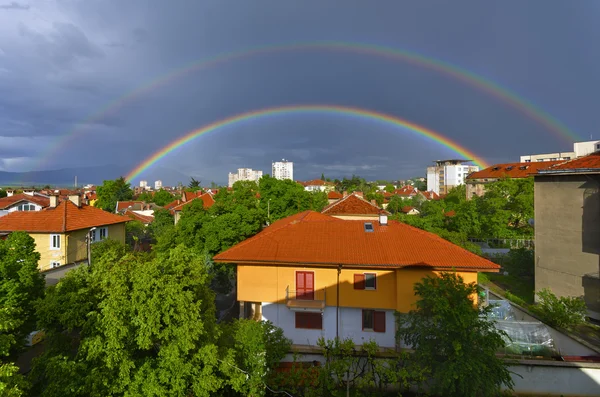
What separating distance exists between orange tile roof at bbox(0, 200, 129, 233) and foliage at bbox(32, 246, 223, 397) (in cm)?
2057

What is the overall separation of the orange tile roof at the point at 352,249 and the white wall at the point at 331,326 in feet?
8.13

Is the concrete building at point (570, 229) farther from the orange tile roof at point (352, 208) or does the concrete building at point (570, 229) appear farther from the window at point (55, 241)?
the window at point (55, 241)

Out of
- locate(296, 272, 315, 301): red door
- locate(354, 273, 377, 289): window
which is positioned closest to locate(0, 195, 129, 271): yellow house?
locate(296, 272, 315, 301): red door

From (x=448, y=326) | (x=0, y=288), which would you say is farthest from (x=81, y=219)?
(x=448, y=326)

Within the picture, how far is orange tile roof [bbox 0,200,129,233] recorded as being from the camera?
82.6 ft

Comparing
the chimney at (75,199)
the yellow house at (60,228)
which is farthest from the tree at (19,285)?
the chimney at (75,199)

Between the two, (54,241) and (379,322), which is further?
(54,241)

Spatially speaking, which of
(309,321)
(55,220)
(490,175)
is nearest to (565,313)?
(309,321)

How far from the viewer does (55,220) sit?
25922mm

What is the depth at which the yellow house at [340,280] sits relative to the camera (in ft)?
48.2

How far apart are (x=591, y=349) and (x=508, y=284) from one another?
1176 centimetres

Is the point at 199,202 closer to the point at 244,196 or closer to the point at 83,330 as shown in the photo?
the point at 244,196

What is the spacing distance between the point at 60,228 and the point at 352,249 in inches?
919

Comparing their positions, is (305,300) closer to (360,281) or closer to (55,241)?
(360,281)
